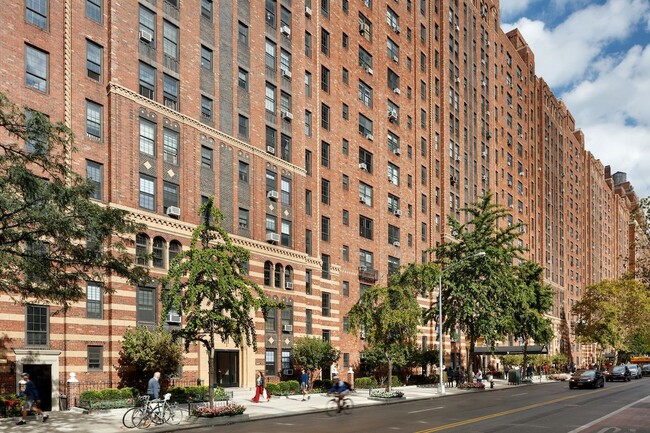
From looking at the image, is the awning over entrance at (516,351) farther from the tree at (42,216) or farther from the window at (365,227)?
the tree at (42,216)

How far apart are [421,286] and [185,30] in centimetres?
2295

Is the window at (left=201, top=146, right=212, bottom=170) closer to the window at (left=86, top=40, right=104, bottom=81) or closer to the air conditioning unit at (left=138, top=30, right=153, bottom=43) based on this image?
Result: the air conditioning unit at (left=138, top=30, right=153, bottom=43)

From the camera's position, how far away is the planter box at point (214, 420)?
88.7 ft

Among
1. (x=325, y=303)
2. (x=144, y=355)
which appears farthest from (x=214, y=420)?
(x=325, y=303)

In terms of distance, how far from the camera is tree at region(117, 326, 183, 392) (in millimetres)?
34000

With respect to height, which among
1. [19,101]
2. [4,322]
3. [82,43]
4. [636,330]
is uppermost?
[82,43]

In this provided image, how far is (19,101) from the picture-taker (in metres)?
31.8

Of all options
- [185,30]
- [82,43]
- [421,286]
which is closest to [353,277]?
[421,286]

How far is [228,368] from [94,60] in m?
20.5

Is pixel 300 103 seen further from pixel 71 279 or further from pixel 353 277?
pixel 71 279

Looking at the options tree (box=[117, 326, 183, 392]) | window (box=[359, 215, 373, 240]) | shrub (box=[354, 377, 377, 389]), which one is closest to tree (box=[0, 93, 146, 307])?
tree (box=[117, 326, 183, 392])

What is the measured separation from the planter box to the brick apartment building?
8.17 meters

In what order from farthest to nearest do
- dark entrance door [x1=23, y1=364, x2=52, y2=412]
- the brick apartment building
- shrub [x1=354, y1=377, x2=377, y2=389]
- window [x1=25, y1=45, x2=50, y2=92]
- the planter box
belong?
shrub [x1=354, y1=377, x2=377, y2=389], the brick apartment building, window [x1=25, y1=45, x2=50, y2=92], dark entrance door [x1=23, y1=364, x2=52, y2=412], the planter box

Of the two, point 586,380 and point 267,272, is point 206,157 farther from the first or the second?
point 586,380
